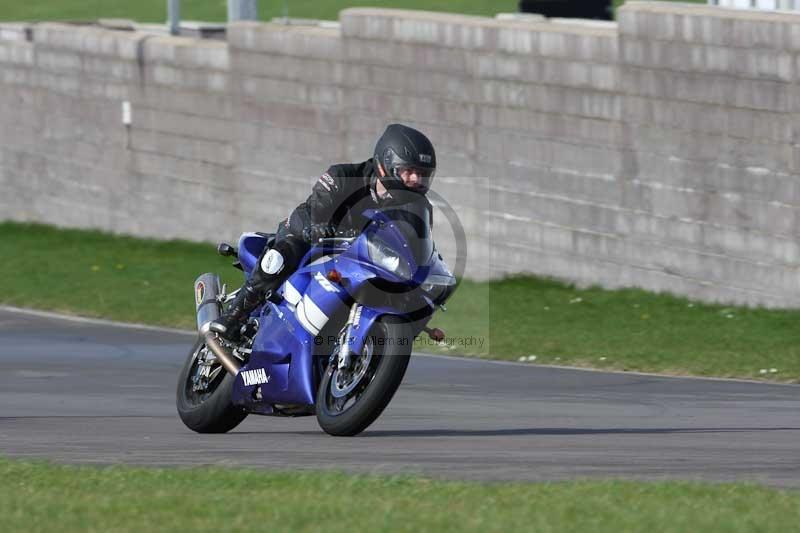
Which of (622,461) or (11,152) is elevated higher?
(622,461)

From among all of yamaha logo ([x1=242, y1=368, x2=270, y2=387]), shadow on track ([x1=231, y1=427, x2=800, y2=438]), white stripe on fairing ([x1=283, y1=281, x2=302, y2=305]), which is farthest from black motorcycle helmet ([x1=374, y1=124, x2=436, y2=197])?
shadow on track ([x1=231, y1=427, x2=800, y2=438])

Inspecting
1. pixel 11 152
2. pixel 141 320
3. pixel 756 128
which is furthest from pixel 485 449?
pixel 11 152

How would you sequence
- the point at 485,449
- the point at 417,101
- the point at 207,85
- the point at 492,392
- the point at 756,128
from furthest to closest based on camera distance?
the point at 207,85
the point at 417,101
the point at 756,128
the point at 492,392
the point at 485,449

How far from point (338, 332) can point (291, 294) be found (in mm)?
372

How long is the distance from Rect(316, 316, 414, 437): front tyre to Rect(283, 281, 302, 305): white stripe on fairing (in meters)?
0.47

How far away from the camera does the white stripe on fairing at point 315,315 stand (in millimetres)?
9289

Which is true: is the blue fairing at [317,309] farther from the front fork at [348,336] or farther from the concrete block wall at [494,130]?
the concrete block wall at [494,130]

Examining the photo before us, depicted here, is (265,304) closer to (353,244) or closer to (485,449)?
(353,244)

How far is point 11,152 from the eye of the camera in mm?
30219

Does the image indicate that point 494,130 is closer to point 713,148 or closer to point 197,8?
point 713,148

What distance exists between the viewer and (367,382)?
353 inches

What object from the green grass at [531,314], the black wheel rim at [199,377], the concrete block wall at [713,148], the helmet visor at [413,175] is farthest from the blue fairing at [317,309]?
the concrete block wall at [713,148]

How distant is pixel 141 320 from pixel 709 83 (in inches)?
249

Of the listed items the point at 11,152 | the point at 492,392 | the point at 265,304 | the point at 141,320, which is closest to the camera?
the point at 265,304
